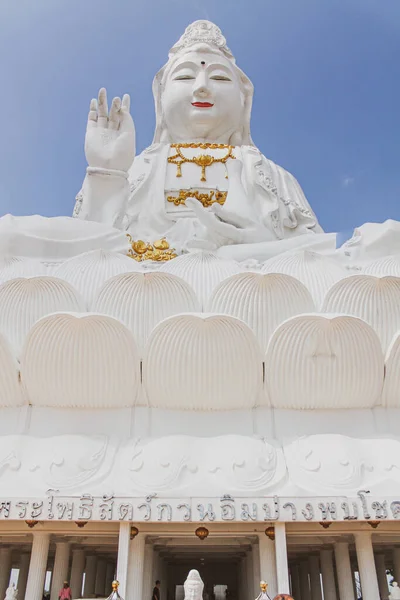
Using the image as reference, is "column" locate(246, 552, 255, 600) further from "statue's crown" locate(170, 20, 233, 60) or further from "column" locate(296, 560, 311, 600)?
"statue's crown" locate(170, 20, 233, 60)

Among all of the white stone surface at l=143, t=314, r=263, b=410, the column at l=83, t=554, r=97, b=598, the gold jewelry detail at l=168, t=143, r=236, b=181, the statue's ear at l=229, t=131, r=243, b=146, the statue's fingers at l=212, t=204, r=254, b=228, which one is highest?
the statue's ear at l=229, t=131, r=243, b=146

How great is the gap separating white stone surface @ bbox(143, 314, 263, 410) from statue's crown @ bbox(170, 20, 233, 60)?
7698 millimetres

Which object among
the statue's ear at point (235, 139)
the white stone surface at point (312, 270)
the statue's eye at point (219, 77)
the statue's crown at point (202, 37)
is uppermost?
the statue's crown at point (202, 37)

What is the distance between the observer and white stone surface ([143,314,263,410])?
13.3 ft

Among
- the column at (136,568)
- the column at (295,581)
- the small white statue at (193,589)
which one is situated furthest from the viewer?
the column at (295,581)

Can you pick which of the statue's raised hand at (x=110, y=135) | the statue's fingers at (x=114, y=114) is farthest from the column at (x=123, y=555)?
the statue's fingers at (x=114, y=114)

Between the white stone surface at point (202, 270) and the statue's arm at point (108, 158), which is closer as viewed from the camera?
the white stone surface at point (202, 270)

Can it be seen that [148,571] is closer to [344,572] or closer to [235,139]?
[344,572]

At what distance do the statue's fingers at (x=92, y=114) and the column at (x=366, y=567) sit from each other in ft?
19.0

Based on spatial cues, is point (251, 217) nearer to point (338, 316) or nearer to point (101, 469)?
point (338, 316)

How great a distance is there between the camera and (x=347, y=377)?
412 centimetres

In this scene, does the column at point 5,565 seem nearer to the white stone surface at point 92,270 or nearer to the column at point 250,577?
the column at point 250,577

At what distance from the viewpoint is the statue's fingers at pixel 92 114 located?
7055 mm

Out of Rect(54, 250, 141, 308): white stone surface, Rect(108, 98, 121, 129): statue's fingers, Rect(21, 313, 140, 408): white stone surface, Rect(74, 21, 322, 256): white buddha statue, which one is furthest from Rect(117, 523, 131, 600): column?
Rect(108, 98, 121, 129): statue's fingers
